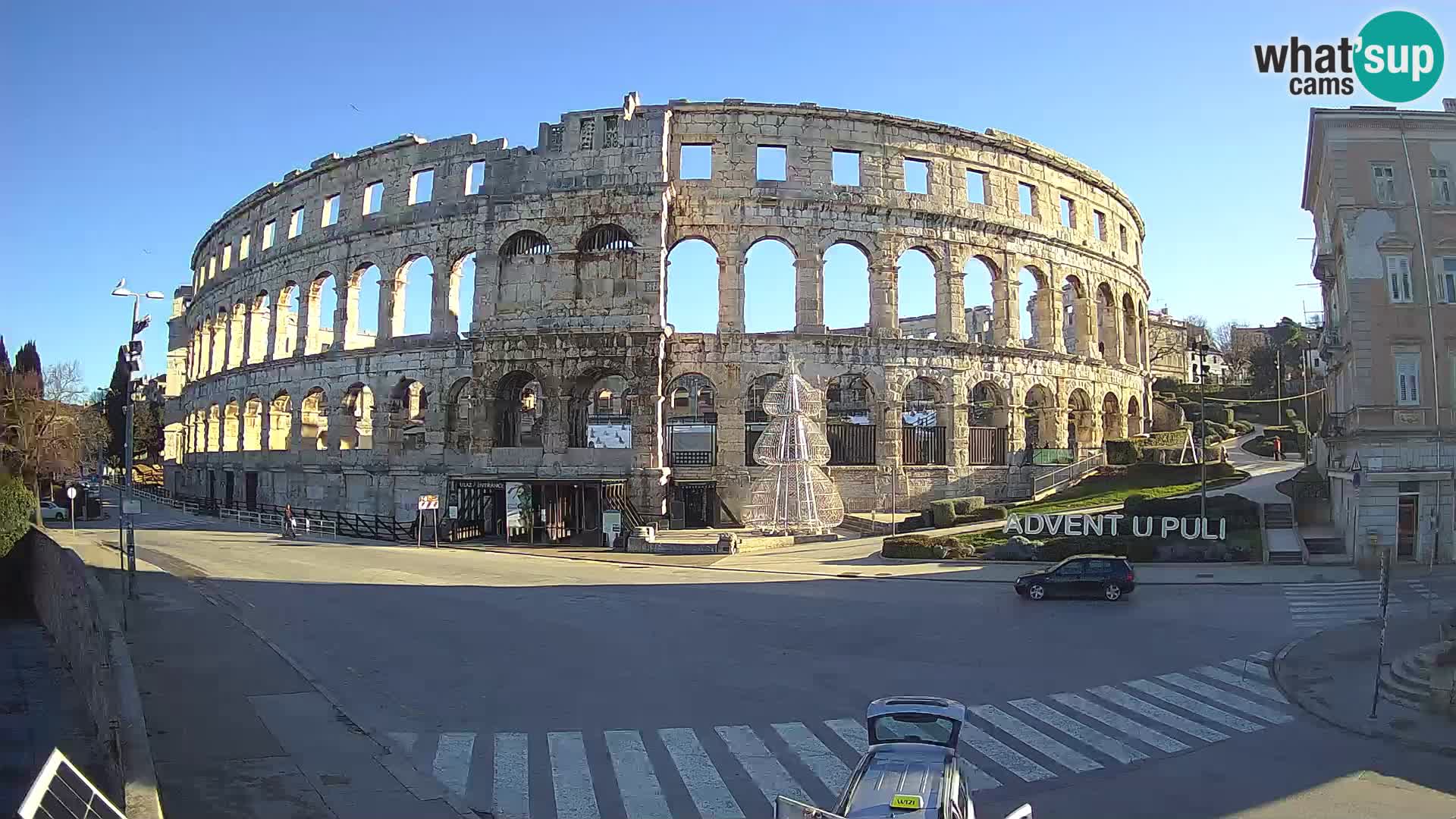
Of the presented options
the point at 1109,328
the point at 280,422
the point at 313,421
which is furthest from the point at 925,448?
the point at 280,422

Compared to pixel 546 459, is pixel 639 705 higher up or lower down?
lower down

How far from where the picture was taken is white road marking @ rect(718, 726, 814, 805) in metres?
9.70

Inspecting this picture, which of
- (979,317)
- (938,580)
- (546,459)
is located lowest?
(938,580)


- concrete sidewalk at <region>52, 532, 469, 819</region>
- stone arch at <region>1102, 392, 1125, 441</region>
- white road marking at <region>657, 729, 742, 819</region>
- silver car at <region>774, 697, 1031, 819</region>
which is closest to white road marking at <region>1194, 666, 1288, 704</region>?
silver car at <region>774, 697, 1031, 819</region>

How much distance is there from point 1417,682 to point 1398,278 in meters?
19.4

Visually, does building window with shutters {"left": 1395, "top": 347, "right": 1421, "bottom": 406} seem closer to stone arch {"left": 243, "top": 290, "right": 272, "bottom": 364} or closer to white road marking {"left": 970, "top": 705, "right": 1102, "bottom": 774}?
white road marking {"left": 970, "top": 705, "right": 1102, "bottom": 774}

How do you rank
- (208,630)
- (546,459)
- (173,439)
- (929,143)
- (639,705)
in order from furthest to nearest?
(173,439)
(929,143)
(546,459)
(208,630)
(639,705)

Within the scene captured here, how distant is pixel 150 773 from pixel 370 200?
42.6m

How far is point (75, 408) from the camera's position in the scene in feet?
192

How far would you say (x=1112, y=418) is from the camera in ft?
167

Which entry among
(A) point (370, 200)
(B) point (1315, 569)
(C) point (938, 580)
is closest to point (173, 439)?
(A) point (370, 200)

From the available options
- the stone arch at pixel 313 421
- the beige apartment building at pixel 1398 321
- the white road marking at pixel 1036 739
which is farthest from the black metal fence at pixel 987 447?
the stone arch at pixel 313 421

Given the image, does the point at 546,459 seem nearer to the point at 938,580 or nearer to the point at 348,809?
the point at 938,580

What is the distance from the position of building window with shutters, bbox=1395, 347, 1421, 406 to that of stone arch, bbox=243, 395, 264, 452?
172 feet
